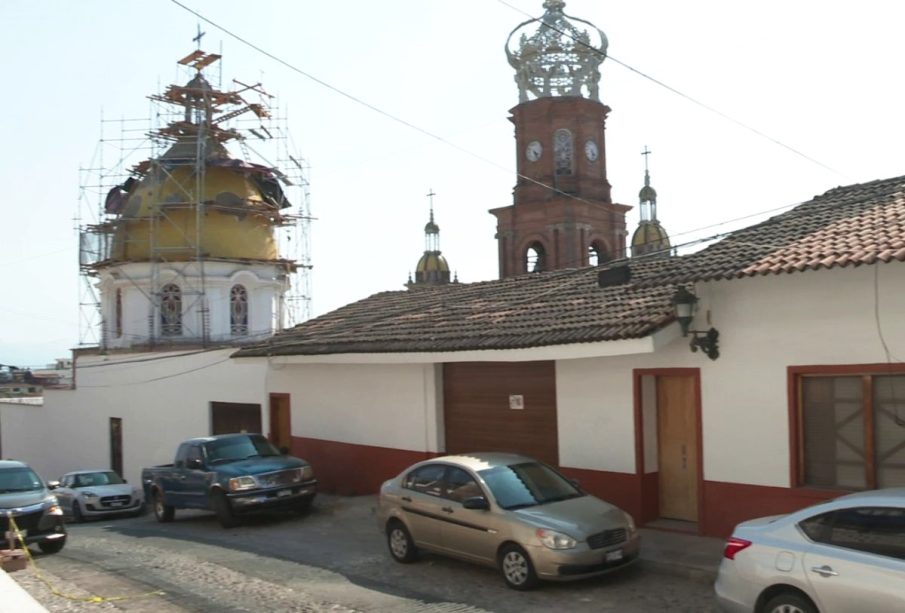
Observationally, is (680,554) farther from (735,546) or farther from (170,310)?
(170,310)

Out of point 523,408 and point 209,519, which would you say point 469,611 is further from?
point 209,519

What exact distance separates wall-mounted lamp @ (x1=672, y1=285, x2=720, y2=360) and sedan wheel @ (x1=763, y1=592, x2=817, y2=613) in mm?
4621

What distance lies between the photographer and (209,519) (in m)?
17.9

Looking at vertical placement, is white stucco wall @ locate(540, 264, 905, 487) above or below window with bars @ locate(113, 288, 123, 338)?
below

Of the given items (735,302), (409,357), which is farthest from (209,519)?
(735,302)

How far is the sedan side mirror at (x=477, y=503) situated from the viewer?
1041 cm

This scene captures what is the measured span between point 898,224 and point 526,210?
2760 centimetres

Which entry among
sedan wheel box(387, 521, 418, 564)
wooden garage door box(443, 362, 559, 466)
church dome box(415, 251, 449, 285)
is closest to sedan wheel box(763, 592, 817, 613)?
sedan wheel box(387, 521, 418, 564)

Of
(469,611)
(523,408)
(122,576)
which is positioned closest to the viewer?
(469,611)

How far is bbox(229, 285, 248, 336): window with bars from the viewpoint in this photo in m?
32.7

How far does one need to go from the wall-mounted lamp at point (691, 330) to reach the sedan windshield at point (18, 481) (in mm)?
10564

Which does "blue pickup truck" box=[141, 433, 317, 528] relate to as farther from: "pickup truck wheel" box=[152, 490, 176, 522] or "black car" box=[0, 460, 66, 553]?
"black car" box=[0, 460, 66, 553]

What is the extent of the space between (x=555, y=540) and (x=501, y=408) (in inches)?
231

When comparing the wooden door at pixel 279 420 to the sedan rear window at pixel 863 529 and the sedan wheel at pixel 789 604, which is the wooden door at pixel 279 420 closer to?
the sedan wheel at pixel 789 604
